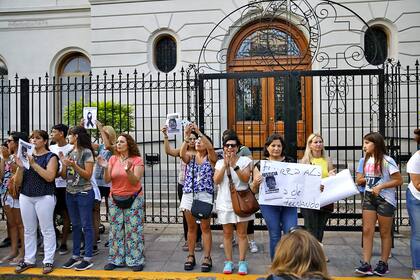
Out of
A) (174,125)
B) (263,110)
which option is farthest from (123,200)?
(263,110)

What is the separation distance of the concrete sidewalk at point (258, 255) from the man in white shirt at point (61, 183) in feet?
1.07

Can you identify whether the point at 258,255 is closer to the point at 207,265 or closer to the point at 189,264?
the point at 207,265

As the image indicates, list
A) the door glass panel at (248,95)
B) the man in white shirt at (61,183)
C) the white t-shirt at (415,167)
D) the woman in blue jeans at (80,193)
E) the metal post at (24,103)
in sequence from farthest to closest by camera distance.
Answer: the door glass panel at (248,95)
the metal post at (24,103)
the man in white shirt at (61,183)
the woman in blue jeans at (80,193)
the white t-shirt at (415,167)

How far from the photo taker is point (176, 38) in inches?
548

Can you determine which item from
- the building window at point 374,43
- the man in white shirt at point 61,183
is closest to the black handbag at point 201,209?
the man in white shirt at point 61,183

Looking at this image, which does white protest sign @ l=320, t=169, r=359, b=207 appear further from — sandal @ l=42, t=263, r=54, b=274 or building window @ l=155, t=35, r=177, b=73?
building window @ l=155, t=35, r=177, b=73

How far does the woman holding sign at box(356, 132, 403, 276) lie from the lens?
543 centimetres

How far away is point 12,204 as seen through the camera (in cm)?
633

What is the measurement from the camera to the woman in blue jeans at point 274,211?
17.8 ft

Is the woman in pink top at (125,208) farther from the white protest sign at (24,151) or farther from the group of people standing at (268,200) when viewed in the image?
the white protest sign at (24,151)

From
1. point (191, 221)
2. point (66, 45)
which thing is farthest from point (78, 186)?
point (66, 45)

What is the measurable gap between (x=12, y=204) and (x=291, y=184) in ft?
13.7

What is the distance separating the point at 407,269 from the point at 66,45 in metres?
14.0

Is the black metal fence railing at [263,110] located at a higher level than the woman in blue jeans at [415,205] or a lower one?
higher
